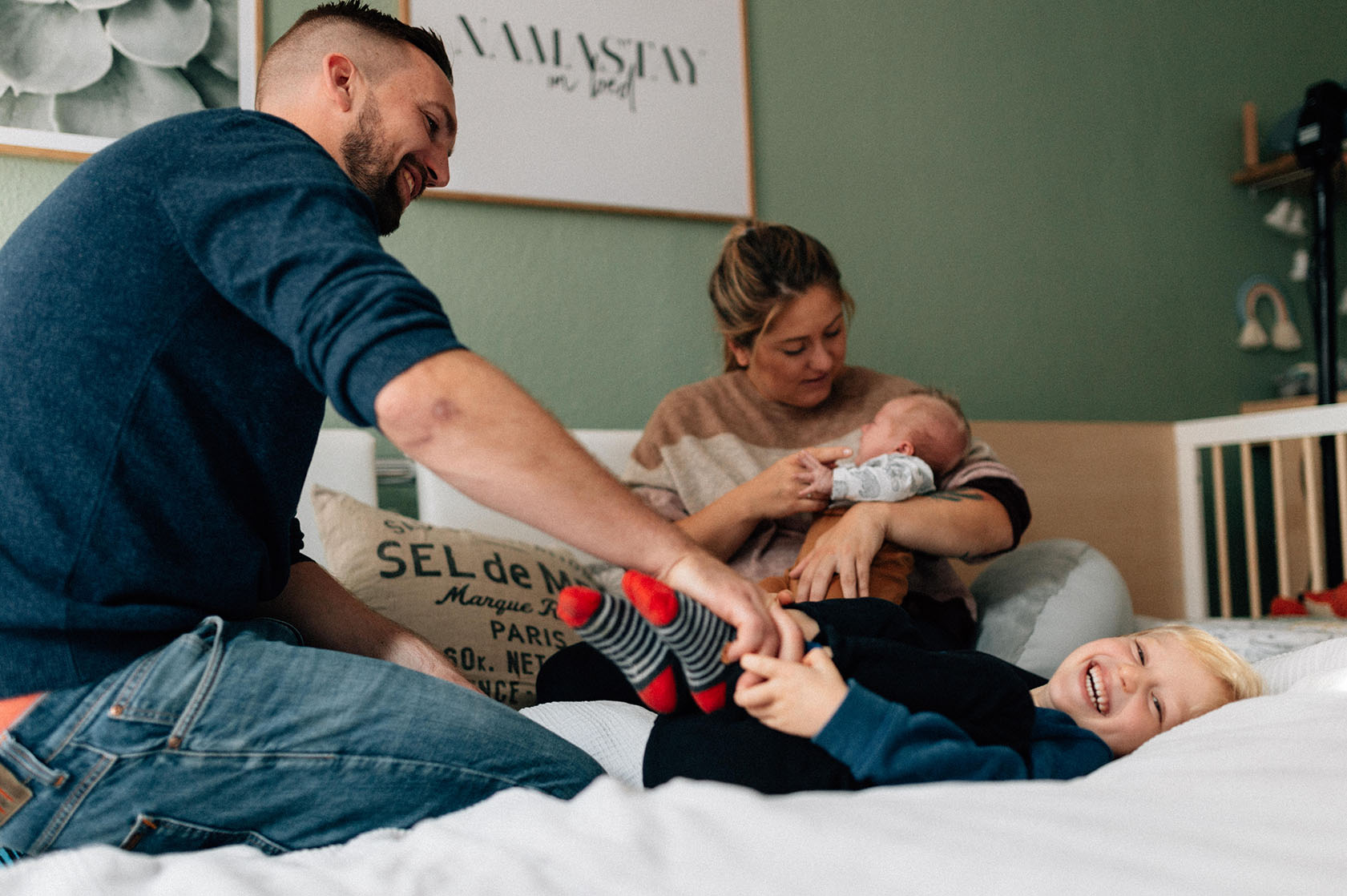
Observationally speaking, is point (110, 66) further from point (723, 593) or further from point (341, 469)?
point (723, 593)

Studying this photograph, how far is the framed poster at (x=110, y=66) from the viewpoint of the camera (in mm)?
1667

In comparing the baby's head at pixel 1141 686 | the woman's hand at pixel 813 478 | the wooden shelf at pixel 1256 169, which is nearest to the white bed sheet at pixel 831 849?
the baby's head at pixel 1141 686

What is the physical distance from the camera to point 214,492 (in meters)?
0.82

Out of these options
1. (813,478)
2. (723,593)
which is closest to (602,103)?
(813,478)

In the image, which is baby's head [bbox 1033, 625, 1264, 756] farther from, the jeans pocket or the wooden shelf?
the wooden shelf

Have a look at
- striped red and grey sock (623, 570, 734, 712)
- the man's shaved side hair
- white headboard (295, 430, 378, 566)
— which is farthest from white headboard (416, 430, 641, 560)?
striped red and grey sock (623, 570, 734, 712)

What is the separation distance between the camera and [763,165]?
2.32m

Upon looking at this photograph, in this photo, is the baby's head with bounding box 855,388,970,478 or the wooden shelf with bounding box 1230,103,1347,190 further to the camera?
the wooden shelf with bounding box 1230,103,1347,190

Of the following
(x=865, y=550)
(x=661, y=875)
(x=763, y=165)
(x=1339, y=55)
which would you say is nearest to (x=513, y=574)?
(x=865, y=550)

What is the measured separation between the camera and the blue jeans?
746mm

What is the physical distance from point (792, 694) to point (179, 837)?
1.68 feet

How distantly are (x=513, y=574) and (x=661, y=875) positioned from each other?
0.99 m

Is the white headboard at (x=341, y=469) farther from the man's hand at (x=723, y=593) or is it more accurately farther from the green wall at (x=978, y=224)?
the man's hand at (x=723, y=593)

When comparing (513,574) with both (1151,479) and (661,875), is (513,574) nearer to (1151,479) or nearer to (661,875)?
(661,875)
